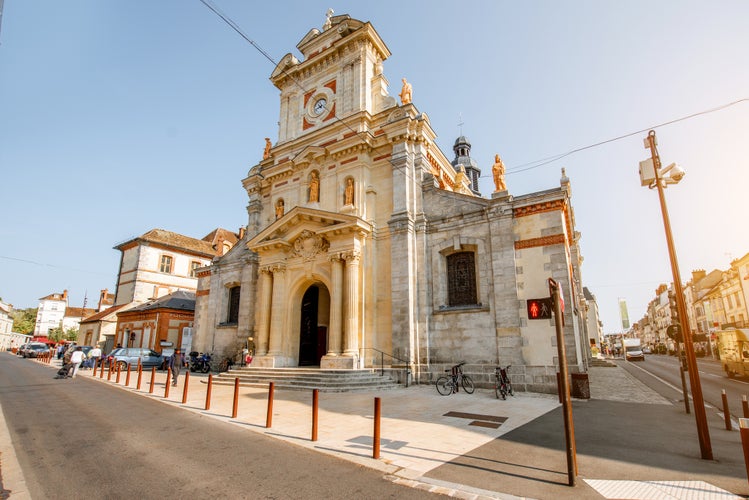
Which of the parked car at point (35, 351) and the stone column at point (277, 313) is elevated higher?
the stone column at point (277, 313)

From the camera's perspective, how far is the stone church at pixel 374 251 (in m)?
14.3

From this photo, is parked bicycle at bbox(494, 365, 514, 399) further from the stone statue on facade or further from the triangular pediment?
the stone statue on facade

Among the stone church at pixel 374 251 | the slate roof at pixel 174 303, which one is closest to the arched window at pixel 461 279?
the stone church at pixel 374 251

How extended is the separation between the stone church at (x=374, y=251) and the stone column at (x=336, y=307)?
65 mm

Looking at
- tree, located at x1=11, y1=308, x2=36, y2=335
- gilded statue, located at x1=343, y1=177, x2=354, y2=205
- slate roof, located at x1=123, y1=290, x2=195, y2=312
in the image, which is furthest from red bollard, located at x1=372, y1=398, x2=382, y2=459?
tree, located at x1=11, y1=308, x2=36, y2=335

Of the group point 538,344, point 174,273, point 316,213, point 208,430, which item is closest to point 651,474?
point 208,430

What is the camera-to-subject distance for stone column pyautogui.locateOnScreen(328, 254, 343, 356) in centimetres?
1642

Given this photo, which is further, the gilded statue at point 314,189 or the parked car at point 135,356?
the parked car at point 135,356

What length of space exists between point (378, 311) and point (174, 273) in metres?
29.8

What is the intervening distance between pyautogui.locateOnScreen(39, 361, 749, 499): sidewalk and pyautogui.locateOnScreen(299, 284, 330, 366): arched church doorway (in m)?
7.15

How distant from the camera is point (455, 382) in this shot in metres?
13.3

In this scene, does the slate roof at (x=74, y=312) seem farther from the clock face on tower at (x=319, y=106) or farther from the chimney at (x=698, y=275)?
the chimney at (x=698, y=275)

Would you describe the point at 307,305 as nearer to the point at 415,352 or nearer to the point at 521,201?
the point at 415,352

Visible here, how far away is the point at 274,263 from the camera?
747 inches
